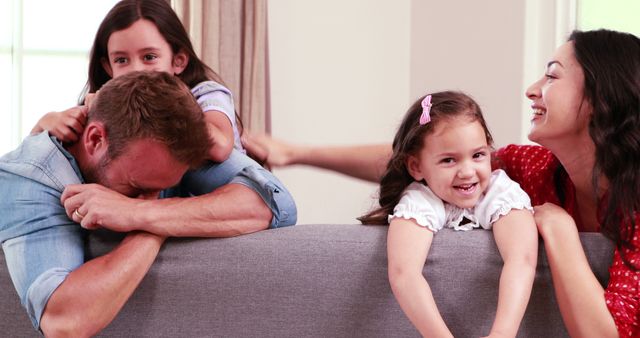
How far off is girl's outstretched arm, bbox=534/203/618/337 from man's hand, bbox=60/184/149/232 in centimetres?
82

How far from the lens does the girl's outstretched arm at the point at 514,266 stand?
5.37 ft

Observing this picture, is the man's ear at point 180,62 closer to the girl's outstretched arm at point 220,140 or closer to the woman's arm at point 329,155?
the woman's arm at point 329,155

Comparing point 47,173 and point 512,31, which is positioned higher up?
point 512,31

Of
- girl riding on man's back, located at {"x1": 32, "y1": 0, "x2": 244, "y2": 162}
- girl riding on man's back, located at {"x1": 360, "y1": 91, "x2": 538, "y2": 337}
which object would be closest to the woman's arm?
girl riding on man's back, located at {"x1": 32, "y1": 0, "x2": 244, "y2": 162}

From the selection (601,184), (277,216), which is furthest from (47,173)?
(601,184)

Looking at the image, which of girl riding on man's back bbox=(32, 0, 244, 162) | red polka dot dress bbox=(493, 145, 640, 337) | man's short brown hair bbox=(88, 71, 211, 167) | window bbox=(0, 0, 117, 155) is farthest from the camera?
window bbox=(0, 0, 117, 155)

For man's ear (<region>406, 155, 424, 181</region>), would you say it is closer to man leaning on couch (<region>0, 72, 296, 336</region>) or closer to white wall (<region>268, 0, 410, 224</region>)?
man leaning on couch (<region>0, 72, 296, 336</region>)

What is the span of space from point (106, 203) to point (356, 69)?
310cm

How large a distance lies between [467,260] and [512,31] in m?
2.48

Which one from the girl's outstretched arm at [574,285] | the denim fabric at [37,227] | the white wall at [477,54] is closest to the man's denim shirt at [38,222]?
the denim fabric at [37,227]

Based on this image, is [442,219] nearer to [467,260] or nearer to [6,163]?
[467,260]

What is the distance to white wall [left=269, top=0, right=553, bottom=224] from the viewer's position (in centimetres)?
429

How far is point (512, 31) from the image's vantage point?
4.00 meters

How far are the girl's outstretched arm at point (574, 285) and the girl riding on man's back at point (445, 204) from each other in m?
0.04
